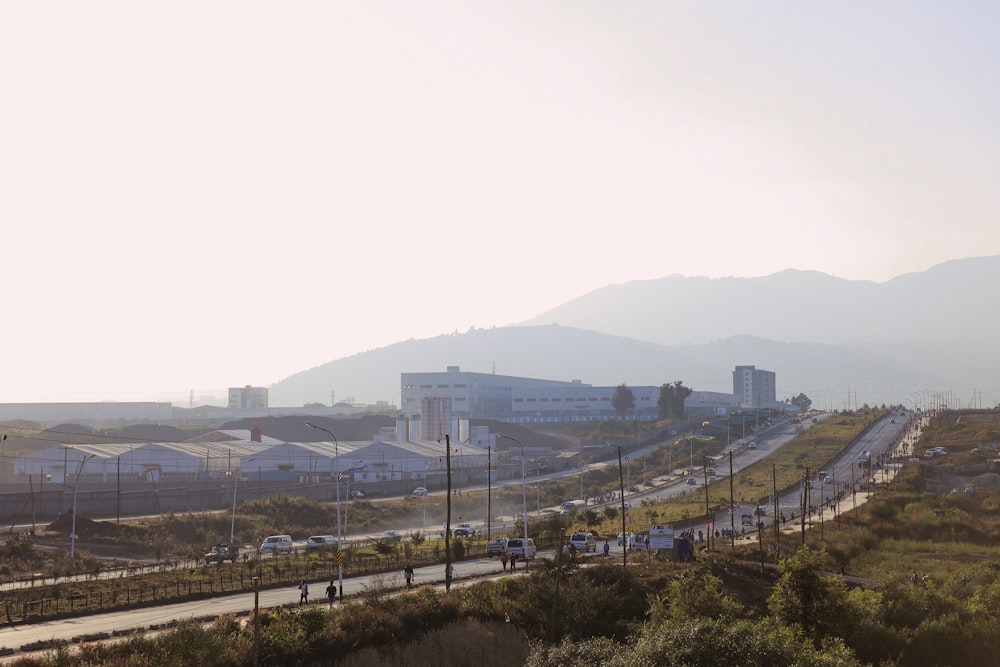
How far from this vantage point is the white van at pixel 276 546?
6881 centimetres

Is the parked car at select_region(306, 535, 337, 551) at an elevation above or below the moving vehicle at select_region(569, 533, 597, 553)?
below

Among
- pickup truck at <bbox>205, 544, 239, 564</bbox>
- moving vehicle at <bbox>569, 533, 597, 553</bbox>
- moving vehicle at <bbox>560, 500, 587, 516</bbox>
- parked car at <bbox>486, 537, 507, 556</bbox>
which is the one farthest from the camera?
moving vehicle at <bbox>560, 500, 587, 516</bbox>

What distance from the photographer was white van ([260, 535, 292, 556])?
68812 mm

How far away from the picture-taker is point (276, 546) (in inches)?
2749

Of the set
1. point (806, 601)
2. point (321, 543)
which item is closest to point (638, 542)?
point (321, 543)

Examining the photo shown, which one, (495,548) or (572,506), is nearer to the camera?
(495,548)

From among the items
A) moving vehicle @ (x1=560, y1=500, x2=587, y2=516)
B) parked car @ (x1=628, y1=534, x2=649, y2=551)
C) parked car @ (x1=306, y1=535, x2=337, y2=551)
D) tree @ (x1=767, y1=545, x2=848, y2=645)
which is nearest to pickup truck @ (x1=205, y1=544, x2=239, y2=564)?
parked car @ (x1=306, y1=535, x2=337, y2=551)

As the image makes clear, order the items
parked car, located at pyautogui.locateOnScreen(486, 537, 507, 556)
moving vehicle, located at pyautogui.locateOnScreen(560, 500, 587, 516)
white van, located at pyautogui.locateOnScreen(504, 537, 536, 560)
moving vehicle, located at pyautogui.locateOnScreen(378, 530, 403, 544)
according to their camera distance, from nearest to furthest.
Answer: white van, located at pyautogui.locateOnScreen(504, 537, 536, 560) < parked car, located at pyautogui.locateOnScreen(486, 537, 507, 556) < moving vehicle, located at pyautogui.locateOnScreen(378, 530, 403, 544) < moving vehicle, located at pyautogui.locateOnScreen(560, 500, 587, 516)

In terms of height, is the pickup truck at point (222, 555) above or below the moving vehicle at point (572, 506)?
above

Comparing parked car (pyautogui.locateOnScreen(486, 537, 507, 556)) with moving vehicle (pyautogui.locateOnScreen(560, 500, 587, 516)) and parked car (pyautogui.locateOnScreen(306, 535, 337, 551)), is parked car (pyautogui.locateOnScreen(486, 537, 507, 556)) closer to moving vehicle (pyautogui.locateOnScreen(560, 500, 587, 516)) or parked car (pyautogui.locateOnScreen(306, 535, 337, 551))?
parked car (pyautogui.locateOnScreen(306, 535, 337, 551))

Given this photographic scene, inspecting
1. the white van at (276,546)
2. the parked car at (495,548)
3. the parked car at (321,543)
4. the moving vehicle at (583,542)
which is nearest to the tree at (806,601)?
the moving vehicle at (583,542)

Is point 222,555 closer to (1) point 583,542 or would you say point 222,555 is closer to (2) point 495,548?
(2) point 495,548

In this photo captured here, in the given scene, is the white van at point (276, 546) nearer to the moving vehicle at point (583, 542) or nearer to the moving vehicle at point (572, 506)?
the moving vehicle at point (583, 542)

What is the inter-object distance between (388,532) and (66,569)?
98.0ft
